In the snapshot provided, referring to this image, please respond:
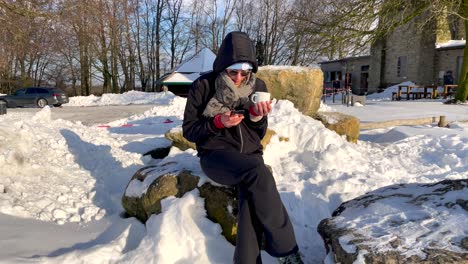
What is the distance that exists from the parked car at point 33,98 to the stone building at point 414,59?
22.2 m

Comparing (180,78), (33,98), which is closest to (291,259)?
(33,98)

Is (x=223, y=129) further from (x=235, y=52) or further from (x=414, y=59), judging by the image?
(x=414, y=59)

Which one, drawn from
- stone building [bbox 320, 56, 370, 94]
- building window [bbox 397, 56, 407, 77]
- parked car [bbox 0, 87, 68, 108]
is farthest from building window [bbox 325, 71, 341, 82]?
parked car [bbox 0, 87, 68, 108]

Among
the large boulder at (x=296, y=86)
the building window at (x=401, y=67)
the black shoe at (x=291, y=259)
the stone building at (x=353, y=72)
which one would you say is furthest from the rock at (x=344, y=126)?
the stone building at (x=353, y=72)

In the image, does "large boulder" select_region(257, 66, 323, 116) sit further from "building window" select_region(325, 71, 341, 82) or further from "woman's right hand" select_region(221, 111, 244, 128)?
"building window" select_region(325, 71, 341, 82)

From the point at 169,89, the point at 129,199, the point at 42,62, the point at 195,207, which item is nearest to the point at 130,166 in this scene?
the point at 129,199

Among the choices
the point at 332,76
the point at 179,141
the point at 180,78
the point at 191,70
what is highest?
the point at 332,76

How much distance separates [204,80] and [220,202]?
1.07 meters

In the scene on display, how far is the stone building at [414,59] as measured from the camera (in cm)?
2831

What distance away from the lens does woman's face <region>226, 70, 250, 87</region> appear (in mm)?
3248

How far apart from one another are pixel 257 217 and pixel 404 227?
981 mm

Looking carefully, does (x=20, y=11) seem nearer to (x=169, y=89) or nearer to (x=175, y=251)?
(x=175, y=251)

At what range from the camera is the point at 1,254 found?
2844 mm

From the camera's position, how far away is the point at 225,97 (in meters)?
3.19
